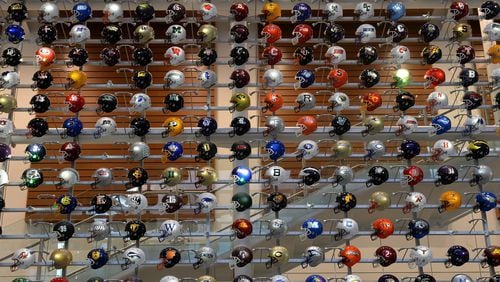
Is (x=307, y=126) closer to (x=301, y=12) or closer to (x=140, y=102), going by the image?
(x=301, y=12)

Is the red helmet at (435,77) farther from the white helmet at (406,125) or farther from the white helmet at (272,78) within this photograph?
the white helmet at (272,78)

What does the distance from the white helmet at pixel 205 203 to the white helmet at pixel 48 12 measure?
238 cm

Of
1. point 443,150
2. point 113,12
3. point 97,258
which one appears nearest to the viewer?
point 97,258

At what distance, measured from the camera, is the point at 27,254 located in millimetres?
5875

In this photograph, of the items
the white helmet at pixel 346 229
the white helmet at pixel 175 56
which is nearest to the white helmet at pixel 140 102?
the white helmet at pixel 175 56

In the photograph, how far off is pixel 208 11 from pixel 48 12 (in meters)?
1.60

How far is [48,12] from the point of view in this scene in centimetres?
665

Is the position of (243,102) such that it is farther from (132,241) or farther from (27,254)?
(27,254)

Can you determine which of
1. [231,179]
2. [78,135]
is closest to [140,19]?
[78,135]

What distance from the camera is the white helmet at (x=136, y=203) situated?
19.8ft

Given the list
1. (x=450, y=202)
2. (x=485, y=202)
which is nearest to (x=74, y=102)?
(x=450, y=202)

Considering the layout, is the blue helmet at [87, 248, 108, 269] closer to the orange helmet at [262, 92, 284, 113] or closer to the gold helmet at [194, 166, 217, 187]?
the gold helmet at [194, 166, 217, 187]

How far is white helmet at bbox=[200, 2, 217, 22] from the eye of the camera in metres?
6.68

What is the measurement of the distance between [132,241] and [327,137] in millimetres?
2187
